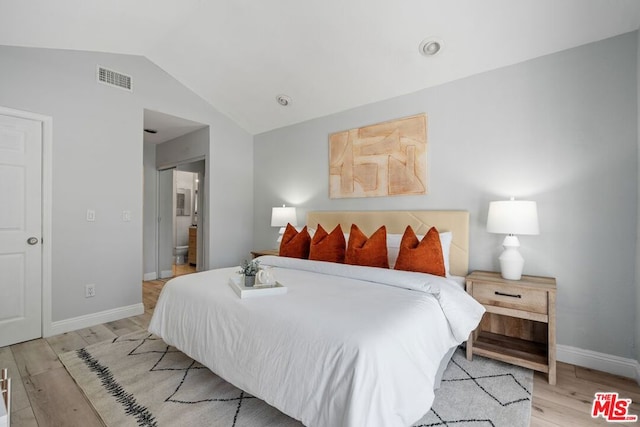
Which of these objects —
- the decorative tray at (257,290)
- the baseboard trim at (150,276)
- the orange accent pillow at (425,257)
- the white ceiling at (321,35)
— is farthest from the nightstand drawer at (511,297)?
the baseboard trim at (150,276)

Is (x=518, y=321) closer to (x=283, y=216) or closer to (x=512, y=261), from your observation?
(x=512, y=261)

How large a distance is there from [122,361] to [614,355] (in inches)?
146

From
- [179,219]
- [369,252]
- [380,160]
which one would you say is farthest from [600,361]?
[179,219]

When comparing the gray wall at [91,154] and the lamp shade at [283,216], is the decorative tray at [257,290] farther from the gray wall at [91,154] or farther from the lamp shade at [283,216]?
the gray wall at [91,154]

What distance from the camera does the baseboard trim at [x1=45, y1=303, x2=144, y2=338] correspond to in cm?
290

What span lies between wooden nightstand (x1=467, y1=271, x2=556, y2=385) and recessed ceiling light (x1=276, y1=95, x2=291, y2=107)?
2.88 m

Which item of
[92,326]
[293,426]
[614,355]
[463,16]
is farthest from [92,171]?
[614,355]

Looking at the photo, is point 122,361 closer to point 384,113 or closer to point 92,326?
point 92,326

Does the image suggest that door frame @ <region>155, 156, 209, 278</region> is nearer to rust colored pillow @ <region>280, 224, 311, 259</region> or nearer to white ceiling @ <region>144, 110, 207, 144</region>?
white ceiling @ <region>144, 110, 207, 144</region>

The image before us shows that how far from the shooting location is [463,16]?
2.31 m

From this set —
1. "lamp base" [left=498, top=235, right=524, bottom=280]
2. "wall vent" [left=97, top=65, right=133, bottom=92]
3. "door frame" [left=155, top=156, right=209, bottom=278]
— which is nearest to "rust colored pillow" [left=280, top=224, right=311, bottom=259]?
"door frame" [left=155, top=156, right=209, bottom=278]

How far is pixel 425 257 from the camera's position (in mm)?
2289

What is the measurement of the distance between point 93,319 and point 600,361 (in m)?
4.53

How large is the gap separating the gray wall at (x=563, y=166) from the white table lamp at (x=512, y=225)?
0.29 metres
